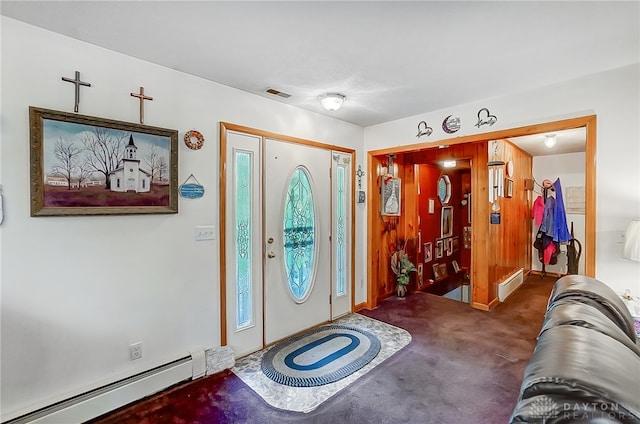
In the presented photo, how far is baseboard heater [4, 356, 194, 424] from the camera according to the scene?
69.5 inches

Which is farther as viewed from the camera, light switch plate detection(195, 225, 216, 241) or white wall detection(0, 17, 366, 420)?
light switch plate detection(195, 225, 216, 241)

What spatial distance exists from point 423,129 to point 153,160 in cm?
278

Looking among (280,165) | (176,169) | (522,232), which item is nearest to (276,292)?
(280,165)

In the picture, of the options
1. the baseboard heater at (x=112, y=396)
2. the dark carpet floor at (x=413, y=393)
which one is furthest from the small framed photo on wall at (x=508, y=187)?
the baseboard heater at (x=112, y=396)

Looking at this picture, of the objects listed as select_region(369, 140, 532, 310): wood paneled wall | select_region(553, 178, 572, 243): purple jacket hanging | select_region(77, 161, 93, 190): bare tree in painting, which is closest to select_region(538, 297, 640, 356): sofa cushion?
select_region(77, 161, 93, 190): bare tree in painting

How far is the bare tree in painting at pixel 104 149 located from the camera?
1.94 metres

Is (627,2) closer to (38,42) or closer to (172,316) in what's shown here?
(38,42)

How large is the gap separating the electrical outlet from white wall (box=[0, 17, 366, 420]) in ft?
0.10

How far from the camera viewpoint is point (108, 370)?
2.05 m

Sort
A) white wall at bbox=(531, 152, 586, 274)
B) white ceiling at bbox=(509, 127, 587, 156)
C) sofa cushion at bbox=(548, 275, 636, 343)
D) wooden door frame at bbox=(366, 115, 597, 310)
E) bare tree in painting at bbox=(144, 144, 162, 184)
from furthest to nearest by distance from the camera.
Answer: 1. white wall at bbox=(531, 152, 586, 274)
2. white ceiling at bbox=(509, 127, 587, 156)
3. wooden door frame at bbox=(366, 115, 597, 310)
4. bare tree in painting at bbox=(144, 144, 162, 184)
5. sofa cushion at bbox=(548, 275, 636, 343)

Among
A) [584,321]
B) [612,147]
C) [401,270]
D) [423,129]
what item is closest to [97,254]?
[584,321]

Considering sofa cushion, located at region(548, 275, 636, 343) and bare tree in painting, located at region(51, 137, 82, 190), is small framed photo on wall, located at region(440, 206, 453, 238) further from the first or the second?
bare tree in painting, located at region(51, 137, 82, 190)

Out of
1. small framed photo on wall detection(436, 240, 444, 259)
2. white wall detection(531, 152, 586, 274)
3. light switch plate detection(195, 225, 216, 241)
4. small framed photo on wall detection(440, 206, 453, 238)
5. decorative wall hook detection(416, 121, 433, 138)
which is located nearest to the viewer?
light switch plate detection(195, 225, 216, 241)

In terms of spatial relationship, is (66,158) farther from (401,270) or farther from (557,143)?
(557,143)
